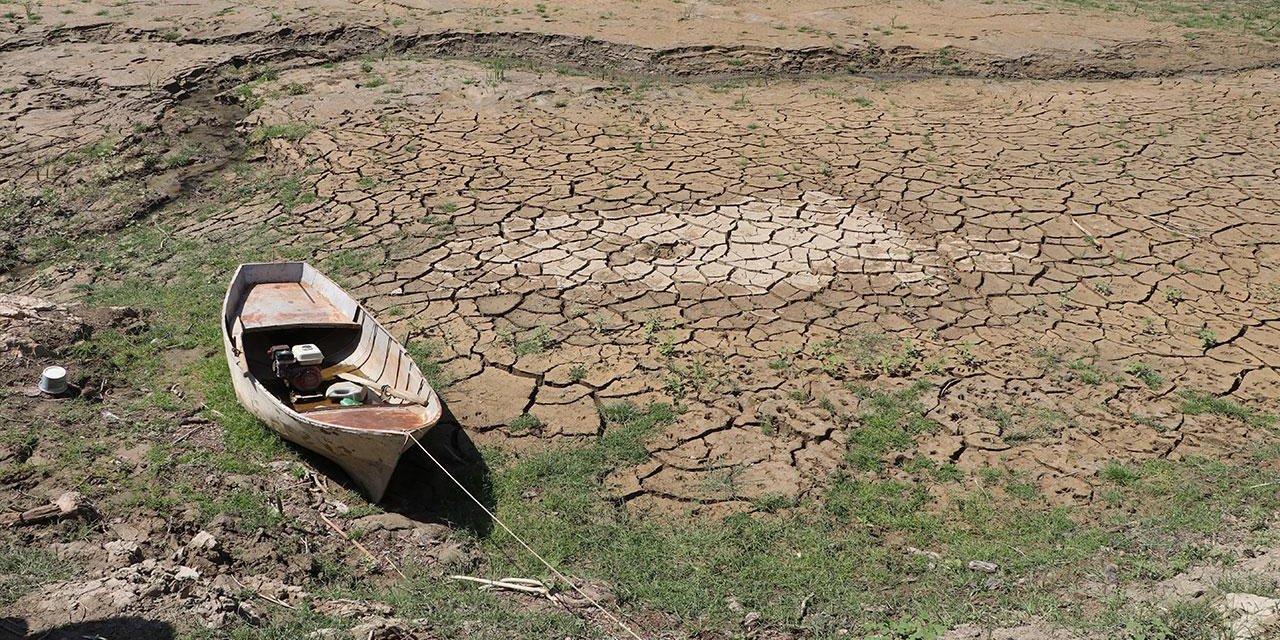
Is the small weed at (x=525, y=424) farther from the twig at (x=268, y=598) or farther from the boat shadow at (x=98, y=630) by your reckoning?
the boat shadow at (x=98, y=630)

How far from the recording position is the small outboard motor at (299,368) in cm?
593

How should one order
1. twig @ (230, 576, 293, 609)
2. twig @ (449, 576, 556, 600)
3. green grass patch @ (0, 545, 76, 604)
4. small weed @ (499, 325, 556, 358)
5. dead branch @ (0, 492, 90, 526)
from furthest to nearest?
small weed @ (499, 325, 556, 358) → dead branch @ (0, 492, 90, 526) → twig @ (449, 576, 556, 600) → twig @ (230, 576, 293, 609) → green grass patch @ (0, 545, 76, 604)

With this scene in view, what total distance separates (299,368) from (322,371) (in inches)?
8.1

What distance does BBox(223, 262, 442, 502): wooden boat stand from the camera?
5.22 meters

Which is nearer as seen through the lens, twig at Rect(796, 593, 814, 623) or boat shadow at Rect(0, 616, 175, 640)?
boat shadow at Rect(0, 616, 175, 640)

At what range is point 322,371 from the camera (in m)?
6.14

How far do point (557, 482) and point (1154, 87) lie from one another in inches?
391

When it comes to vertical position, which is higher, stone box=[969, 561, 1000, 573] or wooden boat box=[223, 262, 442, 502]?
wooden boat box=[223, 262, 442, 502]

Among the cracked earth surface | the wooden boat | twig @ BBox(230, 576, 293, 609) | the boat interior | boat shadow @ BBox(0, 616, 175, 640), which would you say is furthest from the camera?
the cracked earth surface

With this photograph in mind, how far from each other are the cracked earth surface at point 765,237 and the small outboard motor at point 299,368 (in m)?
0.79

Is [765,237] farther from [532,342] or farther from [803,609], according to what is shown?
[803,609]

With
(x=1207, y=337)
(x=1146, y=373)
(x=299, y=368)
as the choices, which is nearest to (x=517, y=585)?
(x=299, y=368)

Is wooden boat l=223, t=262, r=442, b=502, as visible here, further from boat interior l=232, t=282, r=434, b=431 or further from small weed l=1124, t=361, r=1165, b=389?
small weed l=1124, t=361, r=1165, b=389

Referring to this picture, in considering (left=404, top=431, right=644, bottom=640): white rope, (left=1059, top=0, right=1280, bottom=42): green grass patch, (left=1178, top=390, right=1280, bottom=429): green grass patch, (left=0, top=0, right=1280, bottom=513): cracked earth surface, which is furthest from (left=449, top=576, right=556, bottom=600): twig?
(left=1059, top=0, right=1280, bottom=42): green grass patch
